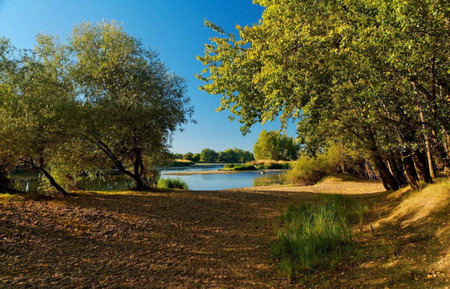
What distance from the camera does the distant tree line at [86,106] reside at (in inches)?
324

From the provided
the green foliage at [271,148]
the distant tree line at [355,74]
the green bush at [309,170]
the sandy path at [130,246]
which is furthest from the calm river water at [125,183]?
the green foliage at [271,148]

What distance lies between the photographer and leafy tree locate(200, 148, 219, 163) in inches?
5113

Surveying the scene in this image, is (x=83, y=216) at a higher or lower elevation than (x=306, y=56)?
lower

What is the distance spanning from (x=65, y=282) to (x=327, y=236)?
17.6 feet

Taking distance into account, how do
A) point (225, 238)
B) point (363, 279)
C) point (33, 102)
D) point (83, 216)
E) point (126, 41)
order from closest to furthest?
point (363, 279)
point (225, 238)
point (83, 216)
point (33, 102)
point (126, 41)

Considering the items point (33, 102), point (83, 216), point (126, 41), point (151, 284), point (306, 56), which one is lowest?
point (151, 284)

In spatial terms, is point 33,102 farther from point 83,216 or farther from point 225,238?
point 225,238

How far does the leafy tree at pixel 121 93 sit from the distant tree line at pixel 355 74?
10.4ft

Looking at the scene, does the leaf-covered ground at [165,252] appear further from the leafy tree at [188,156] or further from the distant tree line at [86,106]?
the leafy tree at [188,156]

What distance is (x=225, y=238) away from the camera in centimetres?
A: 698

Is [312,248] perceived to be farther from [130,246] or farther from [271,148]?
[271,148]

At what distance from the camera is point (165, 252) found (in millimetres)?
5770

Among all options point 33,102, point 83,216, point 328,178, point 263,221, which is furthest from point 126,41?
point 328,178

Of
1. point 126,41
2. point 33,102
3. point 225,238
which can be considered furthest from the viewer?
point 126,41
